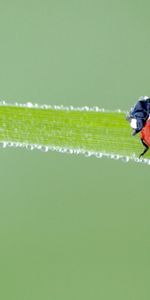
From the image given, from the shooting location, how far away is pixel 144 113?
2.01 meters

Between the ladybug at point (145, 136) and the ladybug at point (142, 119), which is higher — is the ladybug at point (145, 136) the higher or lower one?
the lower one

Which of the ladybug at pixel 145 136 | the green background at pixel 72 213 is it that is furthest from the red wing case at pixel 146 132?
the green background at pixel 72 213

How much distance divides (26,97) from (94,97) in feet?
1.79

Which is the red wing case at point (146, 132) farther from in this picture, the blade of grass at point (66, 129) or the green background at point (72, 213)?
the green background at point (72, 213)

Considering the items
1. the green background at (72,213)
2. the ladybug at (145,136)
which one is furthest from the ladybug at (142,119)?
the green background at (72,213)

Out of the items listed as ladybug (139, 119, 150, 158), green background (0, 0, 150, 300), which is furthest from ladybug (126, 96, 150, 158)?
green background (0, 0, 150, 300)

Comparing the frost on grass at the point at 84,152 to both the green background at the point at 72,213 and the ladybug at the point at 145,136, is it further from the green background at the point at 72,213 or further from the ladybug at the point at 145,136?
the green background at the point at 72,213

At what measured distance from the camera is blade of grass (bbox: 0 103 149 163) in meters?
1.99

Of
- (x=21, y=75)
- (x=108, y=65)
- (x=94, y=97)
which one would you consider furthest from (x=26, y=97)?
(x=108, y=65)

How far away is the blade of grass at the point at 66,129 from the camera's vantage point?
6.53 feet

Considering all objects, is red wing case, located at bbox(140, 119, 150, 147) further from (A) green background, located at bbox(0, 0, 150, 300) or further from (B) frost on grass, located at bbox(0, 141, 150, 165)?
(A) green background, located at bbox(0, 0, 150, 300)

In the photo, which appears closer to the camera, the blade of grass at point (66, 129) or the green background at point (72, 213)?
the blade of grass at point (66, 129)

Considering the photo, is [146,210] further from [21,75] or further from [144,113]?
[144,113]

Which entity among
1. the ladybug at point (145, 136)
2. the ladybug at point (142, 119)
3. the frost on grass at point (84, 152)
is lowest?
the frost on grass at point (84, 152)
